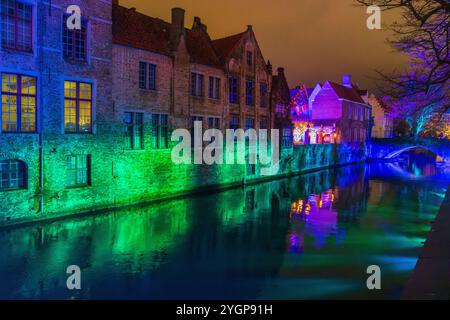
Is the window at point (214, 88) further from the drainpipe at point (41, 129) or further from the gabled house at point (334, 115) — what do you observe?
the gabled house at point (334, 115)

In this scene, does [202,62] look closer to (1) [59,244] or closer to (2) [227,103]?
(2) [227,103]

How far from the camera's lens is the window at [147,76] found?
20.5 metres

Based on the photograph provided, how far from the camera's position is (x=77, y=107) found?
1723 cm

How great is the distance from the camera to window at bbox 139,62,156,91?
20547mm

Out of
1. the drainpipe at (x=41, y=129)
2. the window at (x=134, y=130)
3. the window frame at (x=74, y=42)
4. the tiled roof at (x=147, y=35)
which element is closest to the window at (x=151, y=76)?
the tiled roof at (x=147, y=35)

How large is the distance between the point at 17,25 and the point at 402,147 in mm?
55727

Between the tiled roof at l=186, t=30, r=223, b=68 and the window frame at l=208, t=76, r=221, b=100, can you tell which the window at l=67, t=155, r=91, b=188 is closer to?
the tiled roof at l=186, t=30, r=223, b=68

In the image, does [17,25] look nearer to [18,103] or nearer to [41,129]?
[18,103]

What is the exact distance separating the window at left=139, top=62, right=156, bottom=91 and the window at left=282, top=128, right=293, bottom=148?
16.6 meters

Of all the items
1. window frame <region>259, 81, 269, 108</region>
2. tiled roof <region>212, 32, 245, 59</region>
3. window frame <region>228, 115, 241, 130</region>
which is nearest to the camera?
tiled roof <region>212, 32, 245, 59</region>

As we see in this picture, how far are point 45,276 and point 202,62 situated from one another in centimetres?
1809

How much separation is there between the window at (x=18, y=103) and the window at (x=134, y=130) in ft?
16.8

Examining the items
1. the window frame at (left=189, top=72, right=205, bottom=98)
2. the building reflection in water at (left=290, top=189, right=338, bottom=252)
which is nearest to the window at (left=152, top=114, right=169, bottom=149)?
the window frame at (left=189, top=72, right=205, bottom=98)
